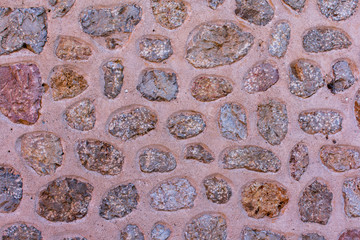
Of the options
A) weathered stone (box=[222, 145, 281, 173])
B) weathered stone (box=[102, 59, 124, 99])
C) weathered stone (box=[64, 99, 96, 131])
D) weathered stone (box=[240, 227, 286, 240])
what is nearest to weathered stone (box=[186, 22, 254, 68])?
weathered stone (box=[102, 59, 124, 99])

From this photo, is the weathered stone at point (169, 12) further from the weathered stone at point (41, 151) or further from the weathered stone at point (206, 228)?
the weathered stone at point (206, 228)

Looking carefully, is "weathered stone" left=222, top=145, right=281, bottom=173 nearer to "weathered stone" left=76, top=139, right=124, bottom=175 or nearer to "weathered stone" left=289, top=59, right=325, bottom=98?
"weathered stone" left=289, top=59, right=325, bottom=98

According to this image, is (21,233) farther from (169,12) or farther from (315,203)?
(315,203)

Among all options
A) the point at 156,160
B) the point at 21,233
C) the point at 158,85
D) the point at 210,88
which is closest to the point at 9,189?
the point at 21,233

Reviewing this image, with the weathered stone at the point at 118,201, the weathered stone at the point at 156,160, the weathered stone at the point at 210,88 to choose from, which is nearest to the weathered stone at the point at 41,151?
the weathered stone at the point at 118,201

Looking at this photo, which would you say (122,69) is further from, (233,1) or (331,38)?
(331,38)
